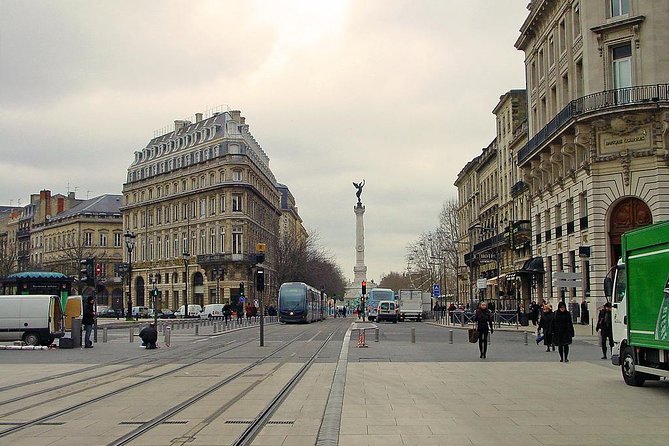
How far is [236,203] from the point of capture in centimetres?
10181

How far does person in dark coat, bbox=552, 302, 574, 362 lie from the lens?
24453mm

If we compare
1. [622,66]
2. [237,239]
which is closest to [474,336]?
[622,66]

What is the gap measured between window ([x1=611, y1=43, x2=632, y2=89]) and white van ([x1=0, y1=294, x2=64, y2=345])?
31.1 metres

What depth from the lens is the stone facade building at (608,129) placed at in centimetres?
4328

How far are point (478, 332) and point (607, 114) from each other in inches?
877

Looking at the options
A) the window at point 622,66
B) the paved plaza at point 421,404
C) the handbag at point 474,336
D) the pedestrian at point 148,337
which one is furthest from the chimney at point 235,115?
the handbag at point 474,336

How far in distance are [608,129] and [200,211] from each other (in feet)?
224

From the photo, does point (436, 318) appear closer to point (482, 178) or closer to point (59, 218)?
point (482, 178)

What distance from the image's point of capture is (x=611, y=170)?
1774 inches

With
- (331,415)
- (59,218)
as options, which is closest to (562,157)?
(331,415)

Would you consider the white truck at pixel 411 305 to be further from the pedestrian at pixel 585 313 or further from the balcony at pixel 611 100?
the pedestrian at pixel 585 313

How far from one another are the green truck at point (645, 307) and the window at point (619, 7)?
100 ft

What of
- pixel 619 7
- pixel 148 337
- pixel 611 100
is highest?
pixel 619 7

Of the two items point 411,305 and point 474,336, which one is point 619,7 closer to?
point 474,336
